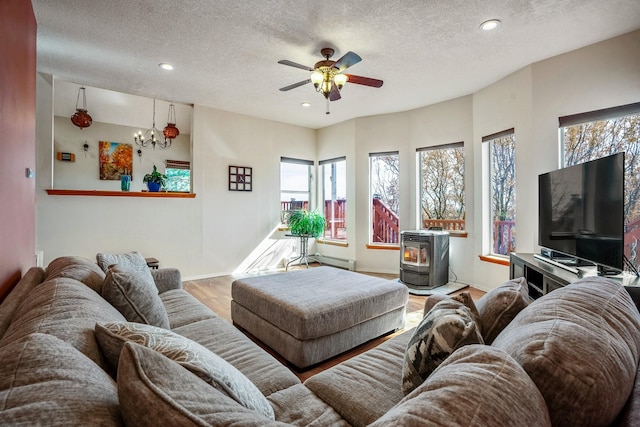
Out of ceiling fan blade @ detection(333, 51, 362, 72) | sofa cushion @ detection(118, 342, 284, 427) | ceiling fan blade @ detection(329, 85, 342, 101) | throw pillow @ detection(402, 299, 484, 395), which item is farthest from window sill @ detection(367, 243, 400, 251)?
sofa cushion @ detection(118, 342, 284, 427)

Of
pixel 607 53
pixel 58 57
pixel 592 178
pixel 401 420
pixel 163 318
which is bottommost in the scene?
pixel 163 318

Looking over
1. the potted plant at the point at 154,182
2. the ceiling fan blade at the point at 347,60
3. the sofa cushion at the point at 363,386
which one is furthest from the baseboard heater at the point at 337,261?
the sofa cushion at the point at 363,386

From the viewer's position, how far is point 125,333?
2.81 feet

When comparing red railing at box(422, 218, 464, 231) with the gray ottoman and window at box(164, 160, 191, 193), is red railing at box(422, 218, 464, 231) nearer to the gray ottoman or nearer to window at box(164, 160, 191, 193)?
the gray ottoman

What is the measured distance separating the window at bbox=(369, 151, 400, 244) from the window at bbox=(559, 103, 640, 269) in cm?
238

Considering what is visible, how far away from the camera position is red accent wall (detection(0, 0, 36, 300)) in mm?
1557

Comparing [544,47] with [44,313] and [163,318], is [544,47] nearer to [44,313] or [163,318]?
[163,318]

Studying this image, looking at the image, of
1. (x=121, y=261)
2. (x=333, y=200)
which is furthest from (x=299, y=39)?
(x=333, y=200)

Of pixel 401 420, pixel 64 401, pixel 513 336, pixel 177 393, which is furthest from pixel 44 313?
pixel 513 336

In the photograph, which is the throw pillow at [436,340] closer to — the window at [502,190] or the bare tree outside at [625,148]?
the bare tree outside at [625,148]

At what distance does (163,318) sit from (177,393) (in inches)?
45.3

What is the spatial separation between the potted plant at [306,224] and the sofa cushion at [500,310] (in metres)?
4.17

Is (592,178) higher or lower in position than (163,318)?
higher

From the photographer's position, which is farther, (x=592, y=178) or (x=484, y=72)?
(x=484, y=72)
